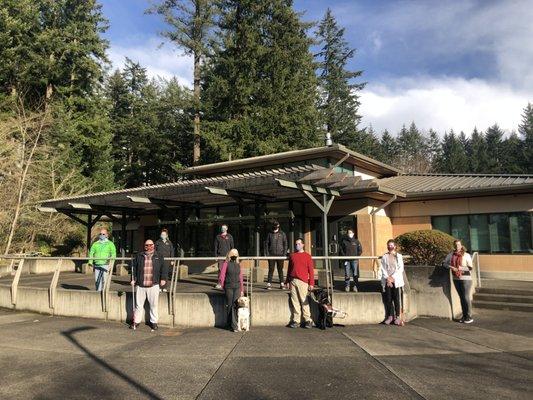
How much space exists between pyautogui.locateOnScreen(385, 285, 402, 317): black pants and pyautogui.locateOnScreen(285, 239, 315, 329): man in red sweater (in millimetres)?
1757

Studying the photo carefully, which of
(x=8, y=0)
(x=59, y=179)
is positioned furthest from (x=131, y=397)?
(x=8, y=0)

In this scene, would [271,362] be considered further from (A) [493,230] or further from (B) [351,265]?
(A) [493,230]

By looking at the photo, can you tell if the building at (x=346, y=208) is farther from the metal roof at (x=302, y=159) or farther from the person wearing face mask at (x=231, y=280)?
the person wearing face mask at (x=231, y=280)

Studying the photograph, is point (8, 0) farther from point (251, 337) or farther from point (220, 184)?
point (251, 337)

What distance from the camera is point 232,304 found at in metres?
9.22

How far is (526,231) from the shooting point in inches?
618

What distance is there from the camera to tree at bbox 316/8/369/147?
43.4 m

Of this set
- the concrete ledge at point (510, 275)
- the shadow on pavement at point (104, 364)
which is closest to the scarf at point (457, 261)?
the concrete ledge at point (510, 275)

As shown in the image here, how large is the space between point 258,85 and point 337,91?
1691 centimetres

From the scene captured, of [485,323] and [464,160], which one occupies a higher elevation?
[464,160]

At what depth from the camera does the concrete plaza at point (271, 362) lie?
536cm

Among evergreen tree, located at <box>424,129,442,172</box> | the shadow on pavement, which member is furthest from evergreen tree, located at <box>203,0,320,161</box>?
evergreen tree, located at <box>424,129,442,172</box>

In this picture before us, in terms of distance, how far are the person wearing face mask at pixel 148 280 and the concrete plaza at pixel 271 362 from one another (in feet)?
1.21

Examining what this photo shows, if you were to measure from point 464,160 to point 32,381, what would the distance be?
228 feet
